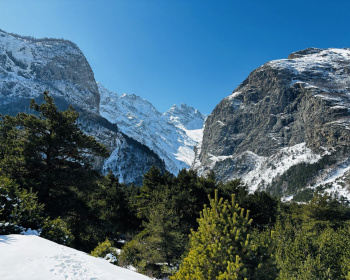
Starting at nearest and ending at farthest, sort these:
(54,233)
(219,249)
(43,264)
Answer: (43,264)
(219,249)
(54,233)

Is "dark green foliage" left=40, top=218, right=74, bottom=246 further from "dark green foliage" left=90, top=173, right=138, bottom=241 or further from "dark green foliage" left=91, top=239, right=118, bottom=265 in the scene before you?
"dark green foliage" left=90, top=173, right=138, bottom=241

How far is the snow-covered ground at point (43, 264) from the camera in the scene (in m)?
6.00

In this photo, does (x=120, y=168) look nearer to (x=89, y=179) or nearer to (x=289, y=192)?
(x=289, y=192)

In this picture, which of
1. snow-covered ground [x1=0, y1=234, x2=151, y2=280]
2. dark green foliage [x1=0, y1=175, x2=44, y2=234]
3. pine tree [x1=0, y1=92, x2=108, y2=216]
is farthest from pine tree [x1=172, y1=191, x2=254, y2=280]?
pine tree [x1=0, y1=92, x2=108, y2=216]

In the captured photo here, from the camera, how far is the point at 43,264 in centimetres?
662

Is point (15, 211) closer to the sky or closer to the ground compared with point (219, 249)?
closer to the ground

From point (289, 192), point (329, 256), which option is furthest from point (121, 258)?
point (289, 192)

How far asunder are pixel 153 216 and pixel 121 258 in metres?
4.07

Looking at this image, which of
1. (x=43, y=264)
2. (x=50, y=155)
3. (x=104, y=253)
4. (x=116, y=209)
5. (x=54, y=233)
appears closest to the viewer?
(x=43, y=264)

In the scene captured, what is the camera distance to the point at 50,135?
18.1m

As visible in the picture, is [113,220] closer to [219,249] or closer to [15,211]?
[15,211]

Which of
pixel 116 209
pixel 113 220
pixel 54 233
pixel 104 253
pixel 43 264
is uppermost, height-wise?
pixel 43 264

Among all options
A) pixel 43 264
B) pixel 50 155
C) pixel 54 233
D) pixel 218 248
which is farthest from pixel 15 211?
pixel 218 248

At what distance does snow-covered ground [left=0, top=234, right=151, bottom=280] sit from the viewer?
6002mm
